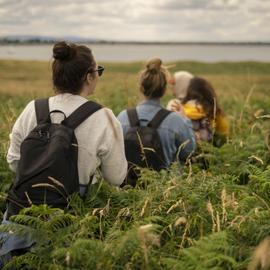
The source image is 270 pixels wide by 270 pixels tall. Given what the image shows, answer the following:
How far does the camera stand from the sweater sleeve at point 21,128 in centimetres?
467

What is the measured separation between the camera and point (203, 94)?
28.3 feet

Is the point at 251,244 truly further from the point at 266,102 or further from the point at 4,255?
the point at 266,102

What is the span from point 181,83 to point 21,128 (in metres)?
4.57

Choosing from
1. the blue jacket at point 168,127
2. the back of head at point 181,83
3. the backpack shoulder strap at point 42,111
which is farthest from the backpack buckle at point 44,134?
the back of head at point 181,83

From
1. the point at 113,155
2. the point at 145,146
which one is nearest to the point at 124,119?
the point at 145,146

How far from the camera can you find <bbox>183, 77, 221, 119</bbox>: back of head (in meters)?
8.59

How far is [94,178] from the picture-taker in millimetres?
4887

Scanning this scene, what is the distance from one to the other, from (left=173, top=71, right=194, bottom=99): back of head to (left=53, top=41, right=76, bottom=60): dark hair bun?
4.32m

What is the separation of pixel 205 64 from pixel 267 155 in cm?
5985

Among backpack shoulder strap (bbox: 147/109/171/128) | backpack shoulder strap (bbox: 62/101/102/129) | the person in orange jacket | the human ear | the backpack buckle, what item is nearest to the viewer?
the backpack buckle

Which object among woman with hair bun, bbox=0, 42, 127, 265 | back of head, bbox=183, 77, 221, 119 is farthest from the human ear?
back of head, bbox=183, 77, 221, 119

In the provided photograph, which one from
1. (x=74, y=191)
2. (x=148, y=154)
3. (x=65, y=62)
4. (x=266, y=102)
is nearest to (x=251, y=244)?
(x=74, y=191)

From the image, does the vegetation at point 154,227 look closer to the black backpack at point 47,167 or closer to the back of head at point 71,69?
the black backpack at point 47,167

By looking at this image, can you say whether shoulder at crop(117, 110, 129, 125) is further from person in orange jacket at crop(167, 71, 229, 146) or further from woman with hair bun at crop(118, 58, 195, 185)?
person in orange jacket at crop(167, 71, 229, 146)
